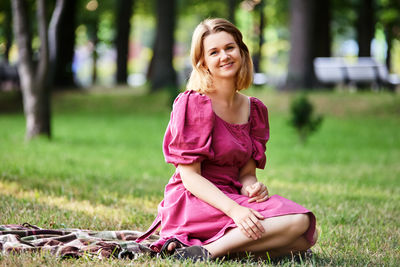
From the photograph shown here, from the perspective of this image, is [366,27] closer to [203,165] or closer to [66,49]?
[66,49]

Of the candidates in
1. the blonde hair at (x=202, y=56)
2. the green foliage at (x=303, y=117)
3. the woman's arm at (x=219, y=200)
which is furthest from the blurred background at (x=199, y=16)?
the woman's arm at (x=219, y=200)

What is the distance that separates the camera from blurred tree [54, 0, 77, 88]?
23.5 m

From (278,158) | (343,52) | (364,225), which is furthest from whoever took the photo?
(343,52)

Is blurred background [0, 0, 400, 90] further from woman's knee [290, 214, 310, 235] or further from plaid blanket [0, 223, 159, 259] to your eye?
woman's knee [290, 214, 310, 235]

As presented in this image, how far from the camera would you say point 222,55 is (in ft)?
12.0

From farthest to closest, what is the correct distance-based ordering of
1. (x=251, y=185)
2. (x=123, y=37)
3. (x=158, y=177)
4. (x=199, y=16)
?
(x=199, y=16) < (x=123, y=37) < (x=158, y=177) < (x=251, y=185)

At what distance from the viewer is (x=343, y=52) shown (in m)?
67.8

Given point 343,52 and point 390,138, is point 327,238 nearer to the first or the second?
point 390,138

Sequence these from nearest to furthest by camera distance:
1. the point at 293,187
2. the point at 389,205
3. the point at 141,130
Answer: the point at 389,205 < the point at 293,187 < the point at 141,130

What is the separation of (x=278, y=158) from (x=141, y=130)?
17.5ft

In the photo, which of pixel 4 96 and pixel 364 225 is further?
pixel 4 96

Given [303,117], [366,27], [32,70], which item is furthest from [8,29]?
[303,117]

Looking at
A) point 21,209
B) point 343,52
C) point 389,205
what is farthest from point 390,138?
point 343,52

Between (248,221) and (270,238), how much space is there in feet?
0.68
